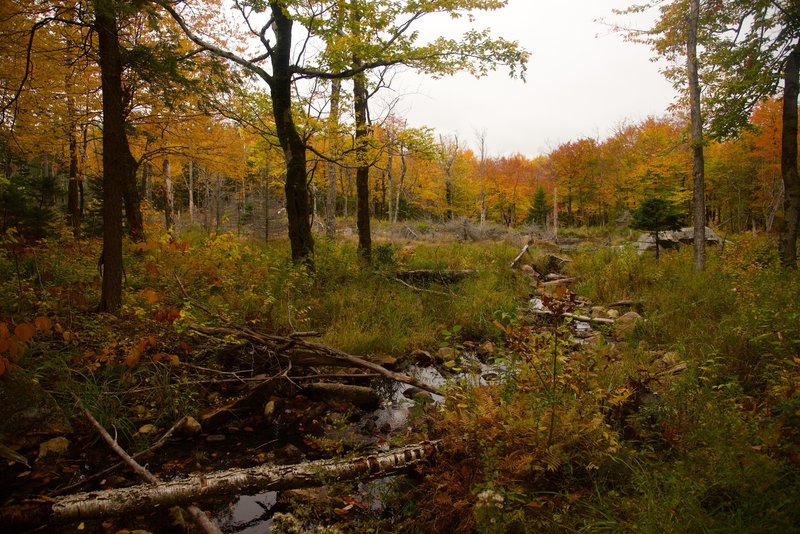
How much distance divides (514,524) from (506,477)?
9.9 inches

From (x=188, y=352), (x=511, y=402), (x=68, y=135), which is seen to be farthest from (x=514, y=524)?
(x=68, y=135)

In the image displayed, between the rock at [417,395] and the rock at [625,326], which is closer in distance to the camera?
the rock at [417,395]

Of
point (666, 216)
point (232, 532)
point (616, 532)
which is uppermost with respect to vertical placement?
point (666, 216)

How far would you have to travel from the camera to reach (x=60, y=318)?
16.3 ft

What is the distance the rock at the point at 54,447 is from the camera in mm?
3348

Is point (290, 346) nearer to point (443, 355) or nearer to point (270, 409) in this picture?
point (270, 409)

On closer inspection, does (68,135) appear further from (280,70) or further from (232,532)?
(232,532)

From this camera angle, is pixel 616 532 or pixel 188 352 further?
pixel 188 352

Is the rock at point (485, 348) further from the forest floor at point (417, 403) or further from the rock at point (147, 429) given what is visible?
the rock at point (147, 429)

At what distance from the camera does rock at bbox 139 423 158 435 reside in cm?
375

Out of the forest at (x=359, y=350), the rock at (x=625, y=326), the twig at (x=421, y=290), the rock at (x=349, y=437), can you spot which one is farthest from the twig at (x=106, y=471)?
the rock at (x=625, y=326)

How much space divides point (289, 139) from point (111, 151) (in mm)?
3590

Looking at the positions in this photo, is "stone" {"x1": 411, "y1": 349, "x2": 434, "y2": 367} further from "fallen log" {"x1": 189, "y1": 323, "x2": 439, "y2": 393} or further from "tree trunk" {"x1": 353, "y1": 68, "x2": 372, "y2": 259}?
"tree trunk" {"x1": 353, "y1": 68, "x2": 372, "y2": 259}

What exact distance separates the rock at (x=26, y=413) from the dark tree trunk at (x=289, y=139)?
4.79 meters
